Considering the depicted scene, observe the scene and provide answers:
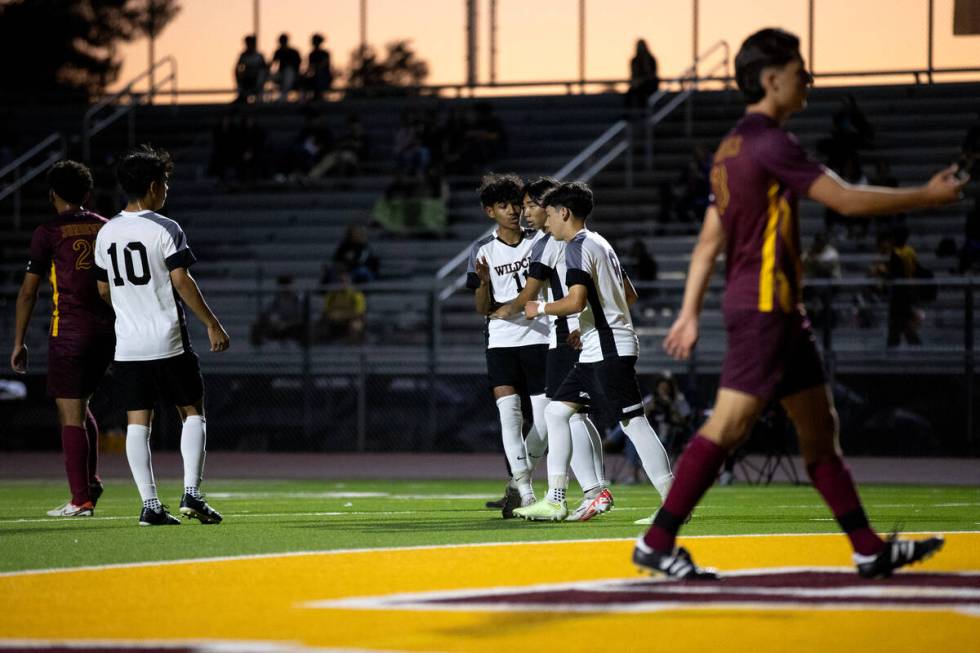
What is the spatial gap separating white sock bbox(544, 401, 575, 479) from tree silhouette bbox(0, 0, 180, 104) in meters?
38.0

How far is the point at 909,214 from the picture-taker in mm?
26234

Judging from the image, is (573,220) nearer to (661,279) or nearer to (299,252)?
(661,279)

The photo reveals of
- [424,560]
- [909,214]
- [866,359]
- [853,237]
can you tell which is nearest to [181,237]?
[424,560]

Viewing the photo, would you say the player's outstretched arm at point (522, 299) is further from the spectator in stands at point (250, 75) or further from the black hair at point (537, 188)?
the spectator in stands at point (250, 75)

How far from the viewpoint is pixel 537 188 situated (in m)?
11.1

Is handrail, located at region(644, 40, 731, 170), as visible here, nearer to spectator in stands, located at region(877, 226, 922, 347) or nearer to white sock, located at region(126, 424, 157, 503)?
spectator in stands, located at region(877, 226, 922, 347)

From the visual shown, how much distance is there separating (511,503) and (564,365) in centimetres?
101

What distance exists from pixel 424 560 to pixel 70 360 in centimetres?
423

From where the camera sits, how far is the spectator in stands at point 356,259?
24.6 m

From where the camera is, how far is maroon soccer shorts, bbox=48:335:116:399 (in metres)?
11.0

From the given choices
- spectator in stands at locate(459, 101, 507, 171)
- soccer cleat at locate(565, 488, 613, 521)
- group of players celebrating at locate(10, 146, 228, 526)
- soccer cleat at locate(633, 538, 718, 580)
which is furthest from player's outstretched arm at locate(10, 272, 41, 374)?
spectator in stands at locate(459, 101, 507, 171)

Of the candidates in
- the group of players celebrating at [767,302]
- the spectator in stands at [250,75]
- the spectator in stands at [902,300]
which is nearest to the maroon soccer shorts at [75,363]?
the group of players celebrating at [767,302]

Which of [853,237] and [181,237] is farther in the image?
[853,237]

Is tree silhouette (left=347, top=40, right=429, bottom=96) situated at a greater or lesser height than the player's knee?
greater
